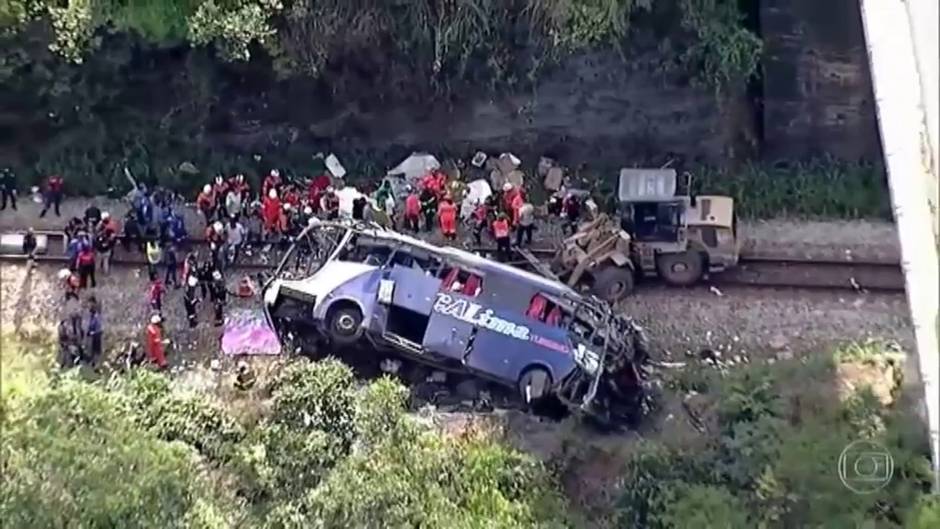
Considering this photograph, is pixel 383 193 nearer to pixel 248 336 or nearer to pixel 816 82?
pixel 248 336

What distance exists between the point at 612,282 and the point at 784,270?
3447mm

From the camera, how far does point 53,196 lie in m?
32.5

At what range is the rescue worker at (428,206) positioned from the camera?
3206cm

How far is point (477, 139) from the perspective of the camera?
113ft

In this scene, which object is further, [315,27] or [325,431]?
[315,27]

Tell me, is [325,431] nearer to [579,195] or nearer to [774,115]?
[579,195]

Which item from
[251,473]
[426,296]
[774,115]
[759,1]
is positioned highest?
[759,1]

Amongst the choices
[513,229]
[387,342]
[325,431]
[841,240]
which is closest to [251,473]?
[325,431]

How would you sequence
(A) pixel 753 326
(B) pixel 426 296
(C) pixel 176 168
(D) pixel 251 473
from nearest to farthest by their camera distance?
(D) pixel 251 473
(B) pixel 426 296
(A) pixel 753 326
(C) pixel 176 168

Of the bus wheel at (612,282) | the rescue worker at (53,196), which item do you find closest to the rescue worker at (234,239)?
the rescue worker at (53,196)

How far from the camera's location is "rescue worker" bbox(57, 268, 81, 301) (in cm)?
3044

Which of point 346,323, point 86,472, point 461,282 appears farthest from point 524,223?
point 86,472

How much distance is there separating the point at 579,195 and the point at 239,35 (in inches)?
283

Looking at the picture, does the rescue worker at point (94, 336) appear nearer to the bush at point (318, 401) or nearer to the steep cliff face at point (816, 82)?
the bush at point (318, 401)
